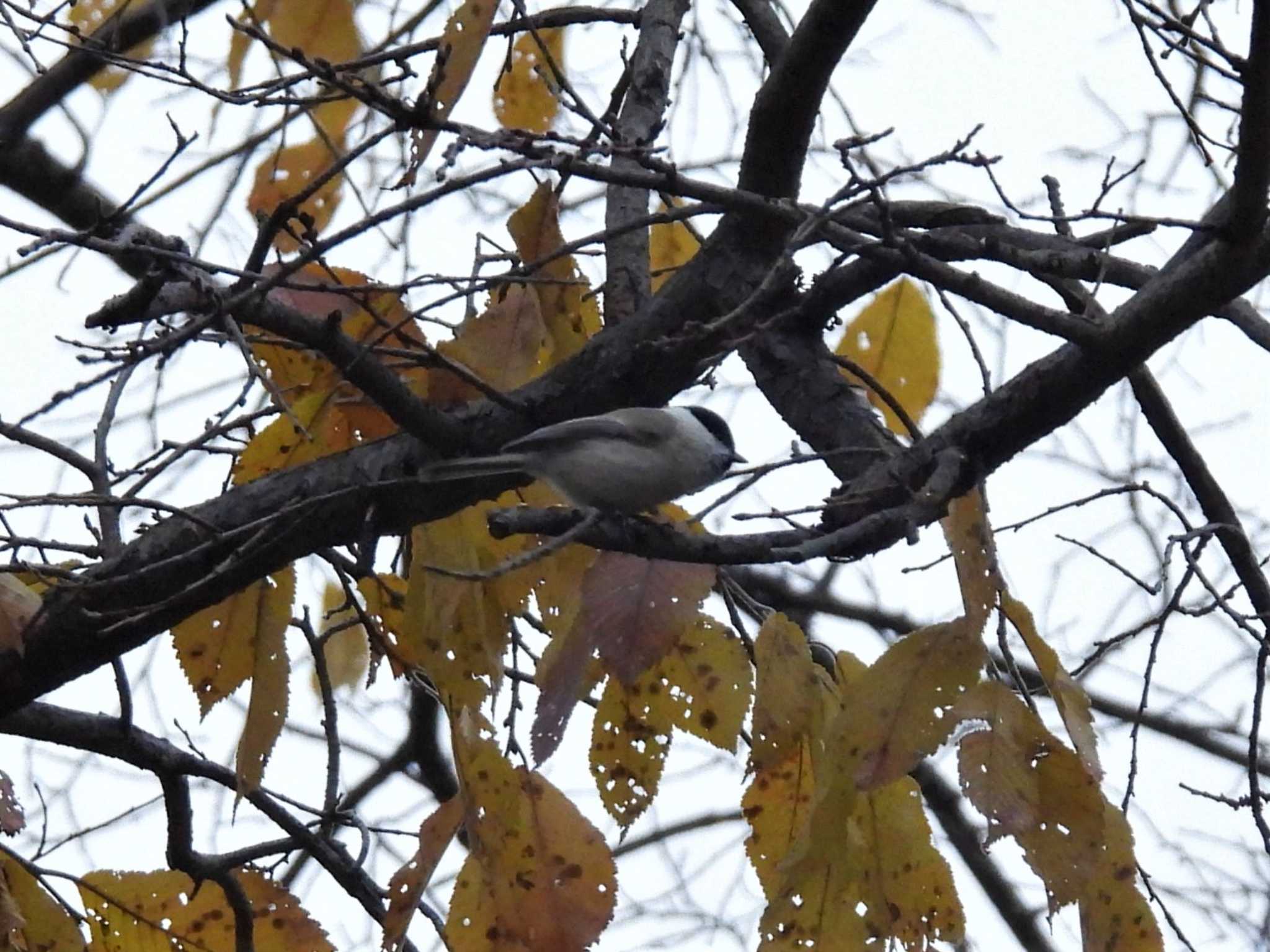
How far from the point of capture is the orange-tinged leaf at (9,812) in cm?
215

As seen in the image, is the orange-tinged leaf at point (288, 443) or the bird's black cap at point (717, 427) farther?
the bird's black cap at point (717, 427)

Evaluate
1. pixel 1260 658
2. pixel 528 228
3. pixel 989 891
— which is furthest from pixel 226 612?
pixel 989 891

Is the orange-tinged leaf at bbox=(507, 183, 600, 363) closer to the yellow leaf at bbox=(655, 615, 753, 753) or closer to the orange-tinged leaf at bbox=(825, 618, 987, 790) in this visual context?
the yellow leaf at bbox=(655, 615, 753, 753)

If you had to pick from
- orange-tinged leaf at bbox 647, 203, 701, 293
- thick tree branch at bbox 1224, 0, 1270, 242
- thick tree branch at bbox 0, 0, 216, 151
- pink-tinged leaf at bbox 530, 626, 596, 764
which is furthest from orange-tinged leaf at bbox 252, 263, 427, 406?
thick tree branch at bbox 0, 0, 216, 151

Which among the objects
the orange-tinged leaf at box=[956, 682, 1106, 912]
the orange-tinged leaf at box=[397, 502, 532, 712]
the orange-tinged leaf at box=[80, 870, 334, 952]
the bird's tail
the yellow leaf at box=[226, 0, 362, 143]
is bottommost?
the orange-tinged leaf at box=[956, 682, 1106, 912]

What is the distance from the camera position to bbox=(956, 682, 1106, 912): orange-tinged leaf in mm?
1628

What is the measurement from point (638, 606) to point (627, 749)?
271mm

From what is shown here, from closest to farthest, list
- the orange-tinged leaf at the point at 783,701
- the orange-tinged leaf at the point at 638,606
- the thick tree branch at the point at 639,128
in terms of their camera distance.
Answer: the orange-tinged leaf at the point at 638,606, the orange-tinged leaf at the point at 783,701, the thick tree branch at the point at 639,128

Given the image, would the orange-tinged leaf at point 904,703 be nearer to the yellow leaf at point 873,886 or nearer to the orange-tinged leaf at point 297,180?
the yellow leaf at point 873,886

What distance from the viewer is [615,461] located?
2562 millimetres

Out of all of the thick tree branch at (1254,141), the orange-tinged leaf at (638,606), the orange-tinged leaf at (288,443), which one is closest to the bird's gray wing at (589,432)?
the orange-tinged leaf at (288,443)

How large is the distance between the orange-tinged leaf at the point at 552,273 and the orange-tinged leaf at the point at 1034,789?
997 millimetres

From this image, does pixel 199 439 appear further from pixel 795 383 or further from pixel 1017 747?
pixel 1017 747

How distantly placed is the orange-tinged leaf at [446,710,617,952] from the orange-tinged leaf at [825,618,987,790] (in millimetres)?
419
